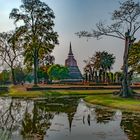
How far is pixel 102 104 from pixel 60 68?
102400mm

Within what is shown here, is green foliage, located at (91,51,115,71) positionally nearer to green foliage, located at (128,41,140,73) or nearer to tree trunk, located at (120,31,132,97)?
green foliage, located at (128,41,140,73)

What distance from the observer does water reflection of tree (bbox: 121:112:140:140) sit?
19959mm

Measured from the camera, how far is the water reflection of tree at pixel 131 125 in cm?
1996

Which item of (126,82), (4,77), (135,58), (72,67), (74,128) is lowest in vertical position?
(74,128)

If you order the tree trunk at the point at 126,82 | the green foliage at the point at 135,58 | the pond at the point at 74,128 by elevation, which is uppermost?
the green foliage at the point at 135,58

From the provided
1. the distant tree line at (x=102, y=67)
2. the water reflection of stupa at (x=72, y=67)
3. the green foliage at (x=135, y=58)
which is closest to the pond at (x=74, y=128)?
the green foliage at (x=135, y=58)

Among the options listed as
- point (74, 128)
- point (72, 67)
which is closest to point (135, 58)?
point (74, 128)

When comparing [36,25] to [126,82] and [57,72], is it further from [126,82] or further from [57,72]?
[57,72]

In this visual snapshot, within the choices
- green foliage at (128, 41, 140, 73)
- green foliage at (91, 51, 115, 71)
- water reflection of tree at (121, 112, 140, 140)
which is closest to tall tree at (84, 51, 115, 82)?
green foliage at (91, 51, 115, 71)

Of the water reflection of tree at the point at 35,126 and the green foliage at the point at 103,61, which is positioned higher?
the green foliage at the point at 103,61

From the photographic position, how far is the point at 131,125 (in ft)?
78.3

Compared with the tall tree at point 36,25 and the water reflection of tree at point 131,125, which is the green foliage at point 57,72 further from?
the water reflection of tree at point 131,125

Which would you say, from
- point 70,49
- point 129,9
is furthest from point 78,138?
point 70,49

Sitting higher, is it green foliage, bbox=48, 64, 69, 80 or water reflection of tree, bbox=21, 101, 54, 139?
green foliage, bbox=48, 64, 69, 80
